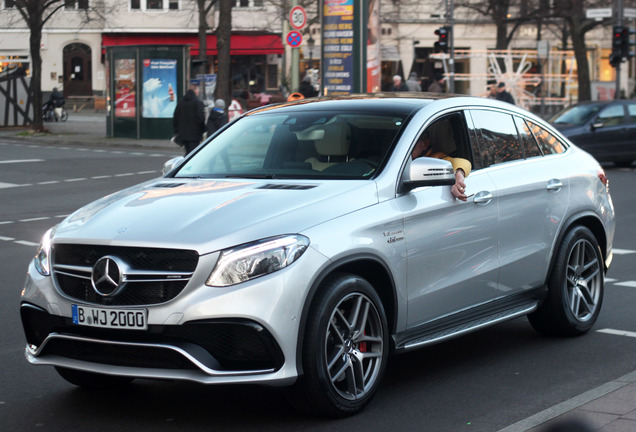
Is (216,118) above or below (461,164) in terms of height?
below

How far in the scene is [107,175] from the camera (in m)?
21.4

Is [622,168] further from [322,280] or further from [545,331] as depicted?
[322,280]

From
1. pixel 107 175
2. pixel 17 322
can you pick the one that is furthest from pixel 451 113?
pixel 107 175

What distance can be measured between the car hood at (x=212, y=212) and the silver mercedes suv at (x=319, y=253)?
1 cm

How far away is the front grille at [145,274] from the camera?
4703 millimetres

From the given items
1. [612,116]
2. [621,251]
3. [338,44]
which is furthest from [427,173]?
[338,44]

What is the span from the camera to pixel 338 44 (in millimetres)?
24750

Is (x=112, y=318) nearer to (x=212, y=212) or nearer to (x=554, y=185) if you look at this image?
(x=212, y=212)

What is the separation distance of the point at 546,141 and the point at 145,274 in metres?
3.46

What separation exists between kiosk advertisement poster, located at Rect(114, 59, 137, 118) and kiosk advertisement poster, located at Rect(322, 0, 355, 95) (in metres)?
9.82

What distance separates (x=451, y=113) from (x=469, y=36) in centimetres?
5905

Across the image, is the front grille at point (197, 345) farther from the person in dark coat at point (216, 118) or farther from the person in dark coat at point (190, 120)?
the person in dark coat at point (216, 118)

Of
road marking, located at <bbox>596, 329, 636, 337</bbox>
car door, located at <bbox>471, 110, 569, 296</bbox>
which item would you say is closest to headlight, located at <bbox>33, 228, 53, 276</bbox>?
car door, located at <bbox>471, 110, 569, 296</bbox>

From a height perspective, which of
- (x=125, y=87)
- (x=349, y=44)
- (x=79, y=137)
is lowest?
(x=79, y=137)
